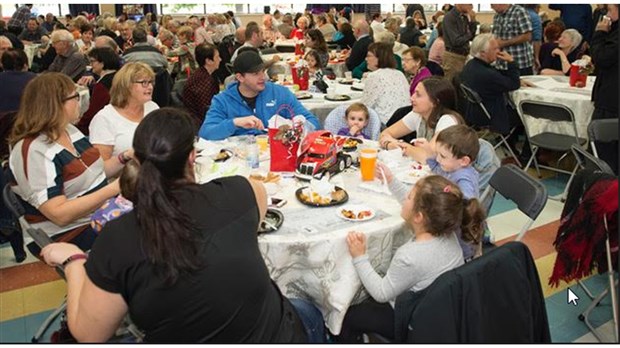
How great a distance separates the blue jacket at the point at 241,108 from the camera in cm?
345

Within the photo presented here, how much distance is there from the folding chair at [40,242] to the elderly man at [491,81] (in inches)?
152

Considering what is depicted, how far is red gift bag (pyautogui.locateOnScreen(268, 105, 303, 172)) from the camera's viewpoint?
2.65 m

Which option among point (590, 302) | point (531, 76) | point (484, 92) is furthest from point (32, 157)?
point (531, 76)

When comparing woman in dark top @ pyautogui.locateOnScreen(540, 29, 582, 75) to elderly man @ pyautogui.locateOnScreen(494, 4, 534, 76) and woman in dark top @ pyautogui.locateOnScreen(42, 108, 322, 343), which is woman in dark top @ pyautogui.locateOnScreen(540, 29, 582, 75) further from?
woman in dark top @ pyautogui.locateOnScreen(42, 108, 322, 343)

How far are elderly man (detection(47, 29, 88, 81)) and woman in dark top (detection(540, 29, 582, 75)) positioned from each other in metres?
5.17

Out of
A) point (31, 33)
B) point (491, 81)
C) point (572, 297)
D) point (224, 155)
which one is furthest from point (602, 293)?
point (31, 33)

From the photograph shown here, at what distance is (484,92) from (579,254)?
108 inches

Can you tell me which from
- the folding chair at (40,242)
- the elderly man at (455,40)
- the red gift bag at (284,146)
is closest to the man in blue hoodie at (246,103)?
the red gift bag at (284,146)

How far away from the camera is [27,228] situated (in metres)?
2.26

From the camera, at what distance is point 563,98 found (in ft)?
15.0

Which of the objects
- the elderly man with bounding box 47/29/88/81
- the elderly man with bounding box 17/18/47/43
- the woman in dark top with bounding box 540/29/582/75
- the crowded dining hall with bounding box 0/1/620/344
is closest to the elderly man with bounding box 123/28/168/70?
the elderly man with bounding box 47/29/88/81

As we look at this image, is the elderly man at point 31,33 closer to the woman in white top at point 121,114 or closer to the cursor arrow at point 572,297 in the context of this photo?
the woman in white top at point 121,114

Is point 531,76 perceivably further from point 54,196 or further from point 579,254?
point 54,196

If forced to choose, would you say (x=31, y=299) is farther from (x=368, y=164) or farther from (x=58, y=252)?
(x=368, y=164)
